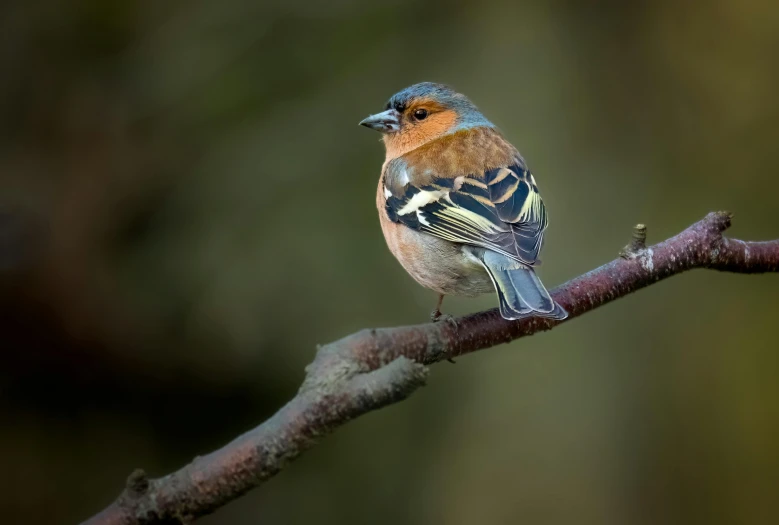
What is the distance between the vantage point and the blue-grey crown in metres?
4.64

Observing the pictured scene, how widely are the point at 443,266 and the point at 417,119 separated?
4.38ft

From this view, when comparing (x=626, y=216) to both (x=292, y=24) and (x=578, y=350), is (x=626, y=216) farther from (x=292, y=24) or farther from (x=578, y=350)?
(x=292, y=24)

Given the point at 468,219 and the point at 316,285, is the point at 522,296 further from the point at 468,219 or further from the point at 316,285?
the point at 316,285

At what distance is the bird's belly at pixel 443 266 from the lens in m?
3.58

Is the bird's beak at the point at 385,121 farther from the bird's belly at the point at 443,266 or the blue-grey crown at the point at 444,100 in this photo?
the bird's belly at the point at 443,266

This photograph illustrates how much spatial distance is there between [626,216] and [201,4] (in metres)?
3.40

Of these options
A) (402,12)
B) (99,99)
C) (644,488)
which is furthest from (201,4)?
(644,488)

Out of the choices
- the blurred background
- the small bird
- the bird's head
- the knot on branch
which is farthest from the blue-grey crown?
the knot on branch

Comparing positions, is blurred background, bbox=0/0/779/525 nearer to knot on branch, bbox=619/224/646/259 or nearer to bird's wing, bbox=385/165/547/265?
bird's wing, bbox=385/165/547/265

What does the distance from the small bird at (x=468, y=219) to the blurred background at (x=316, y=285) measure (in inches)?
55.5

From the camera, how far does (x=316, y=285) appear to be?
17.8ft

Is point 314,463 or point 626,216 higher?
point 626,216

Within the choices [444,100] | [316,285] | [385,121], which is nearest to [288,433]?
[385,121]

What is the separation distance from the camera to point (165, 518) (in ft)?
6.75
